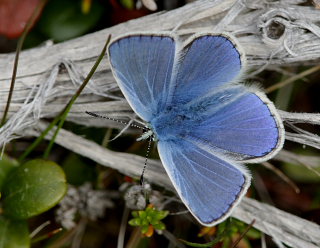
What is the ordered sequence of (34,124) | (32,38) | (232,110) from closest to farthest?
(232,110) → (34,124) → (32,38)

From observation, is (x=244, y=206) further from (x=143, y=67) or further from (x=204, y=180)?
(x=143, y=67)

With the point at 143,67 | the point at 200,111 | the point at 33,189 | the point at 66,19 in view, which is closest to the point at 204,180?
the point at 200,111

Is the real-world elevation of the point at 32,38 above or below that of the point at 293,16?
below

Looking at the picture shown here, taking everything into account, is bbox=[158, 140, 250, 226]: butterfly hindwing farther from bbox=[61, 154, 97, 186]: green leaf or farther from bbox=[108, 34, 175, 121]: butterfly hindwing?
bbox=[61, 154, 97, 186]: green leaf

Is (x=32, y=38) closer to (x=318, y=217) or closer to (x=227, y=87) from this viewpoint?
(x=227, y=87)

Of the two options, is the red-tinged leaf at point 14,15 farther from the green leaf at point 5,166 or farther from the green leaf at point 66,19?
the green leaf at point 5,166

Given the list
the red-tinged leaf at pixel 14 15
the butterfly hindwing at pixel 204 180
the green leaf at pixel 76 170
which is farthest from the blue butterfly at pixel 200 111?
the red-tinged leaf at pixel 14 15

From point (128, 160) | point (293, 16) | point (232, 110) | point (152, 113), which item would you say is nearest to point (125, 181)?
point (128, 160)
